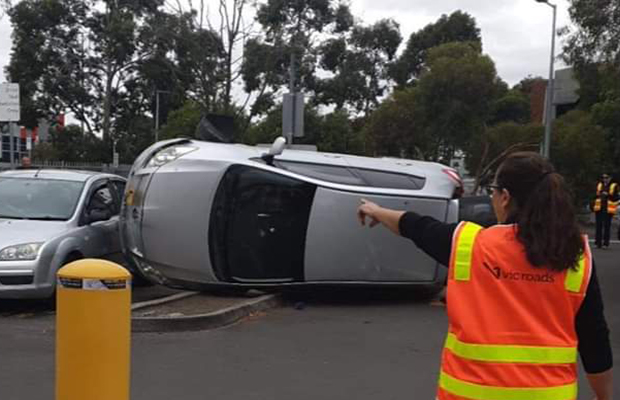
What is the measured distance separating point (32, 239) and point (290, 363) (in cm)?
347

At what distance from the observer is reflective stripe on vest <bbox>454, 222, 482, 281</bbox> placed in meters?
2.55

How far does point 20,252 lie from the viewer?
28.1 ft

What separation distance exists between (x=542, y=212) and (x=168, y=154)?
7.13m

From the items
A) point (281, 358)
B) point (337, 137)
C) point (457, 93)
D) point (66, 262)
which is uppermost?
point (457, 93)

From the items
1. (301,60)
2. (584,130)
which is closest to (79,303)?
(301,60)

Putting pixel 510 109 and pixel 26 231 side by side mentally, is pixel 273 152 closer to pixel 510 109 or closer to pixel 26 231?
pixel 26 231

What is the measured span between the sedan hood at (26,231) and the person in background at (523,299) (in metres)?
6.98

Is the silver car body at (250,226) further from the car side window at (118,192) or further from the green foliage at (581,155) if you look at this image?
the green foliage at (581,155)

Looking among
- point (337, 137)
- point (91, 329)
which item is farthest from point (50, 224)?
point (337, 137)

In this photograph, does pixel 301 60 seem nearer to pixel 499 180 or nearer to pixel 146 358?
pixel 146 358

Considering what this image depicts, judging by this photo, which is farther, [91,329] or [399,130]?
[399,130]

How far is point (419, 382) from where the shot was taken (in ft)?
20.9

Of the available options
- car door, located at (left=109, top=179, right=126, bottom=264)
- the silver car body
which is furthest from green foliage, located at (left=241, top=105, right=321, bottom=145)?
the silver car body

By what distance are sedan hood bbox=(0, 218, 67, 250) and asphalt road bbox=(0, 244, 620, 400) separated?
33.1 inches
